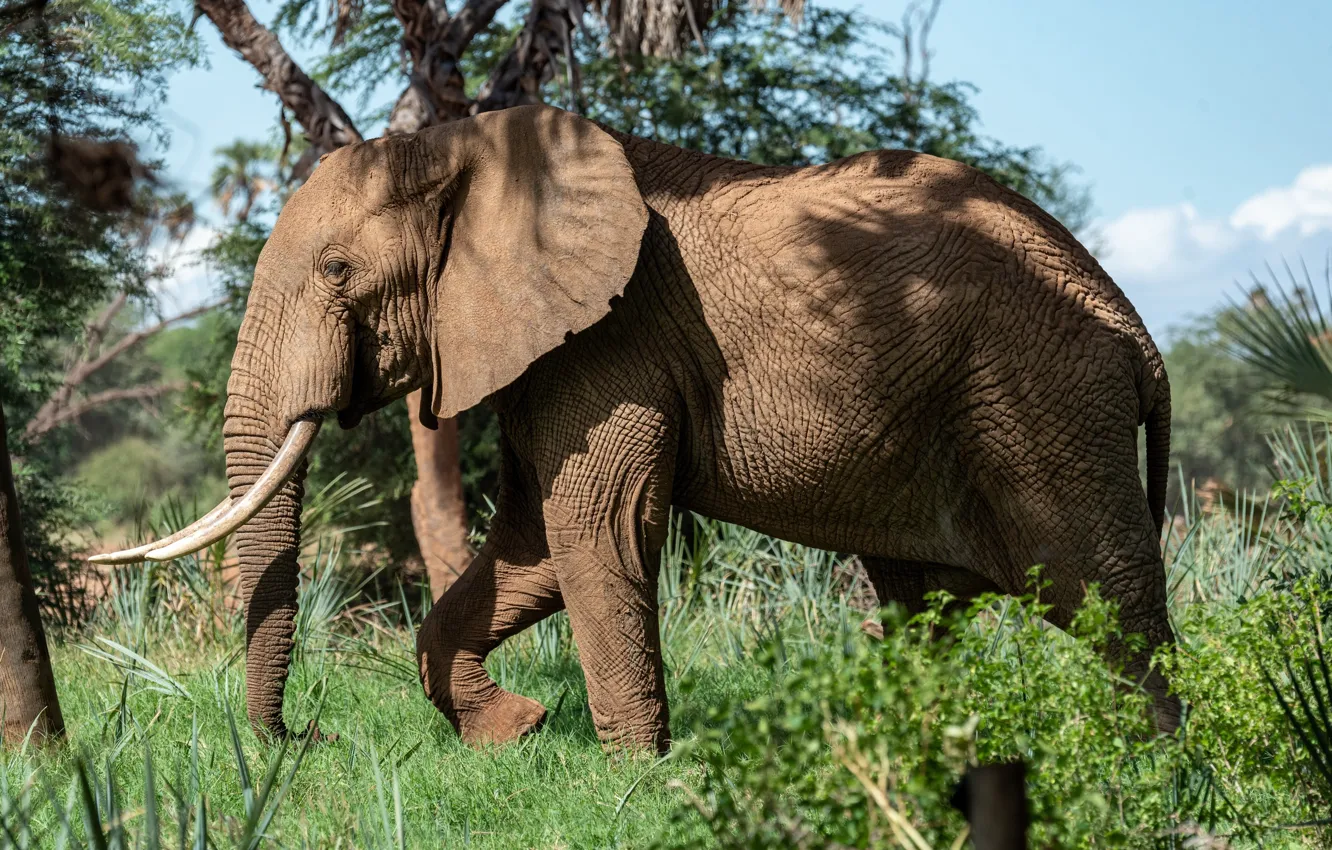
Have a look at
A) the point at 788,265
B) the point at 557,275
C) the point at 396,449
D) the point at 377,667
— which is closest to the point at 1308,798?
the point at 788,265

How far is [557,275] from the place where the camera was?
4.42 meters

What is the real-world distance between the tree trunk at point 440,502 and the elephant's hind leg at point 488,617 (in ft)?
13.7

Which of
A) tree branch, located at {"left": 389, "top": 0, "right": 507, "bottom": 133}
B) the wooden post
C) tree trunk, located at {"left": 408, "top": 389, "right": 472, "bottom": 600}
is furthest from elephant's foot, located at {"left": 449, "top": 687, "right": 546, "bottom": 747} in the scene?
tree branch, located at {"left": 389, "top": 0, "right": 507, "bottom": 133}

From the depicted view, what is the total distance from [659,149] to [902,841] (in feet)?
10.2

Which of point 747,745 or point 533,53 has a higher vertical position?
point 533,53

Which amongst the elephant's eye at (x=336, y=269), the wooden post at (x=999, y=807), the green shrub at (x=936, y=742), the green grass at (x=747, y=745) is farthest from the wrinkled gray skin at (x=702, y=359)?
the wooden post at (x=999, y=807)

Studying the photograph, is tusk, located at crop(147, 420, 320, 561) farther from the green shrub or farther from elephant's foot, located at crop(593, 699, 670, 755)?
the green shrub

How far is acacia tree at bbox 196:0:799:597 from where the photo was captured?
342 inches

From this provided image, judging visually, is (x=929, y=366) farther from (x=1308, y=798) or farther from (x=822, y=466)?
(x=1308, y=798)

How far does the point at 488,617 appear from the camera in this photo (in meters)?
5.08

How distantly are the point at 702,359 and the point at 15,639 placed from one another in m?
2.73

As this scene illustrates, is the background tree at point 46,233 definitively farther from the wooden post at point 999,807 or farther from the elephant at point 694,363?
the wooden post at point 999,807

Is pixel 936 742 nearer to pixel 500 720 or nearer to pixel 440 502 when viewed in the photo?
pixel 500 720

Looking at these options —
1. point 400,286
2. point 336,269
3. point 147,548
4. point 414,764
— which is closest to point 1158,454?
point 400,286
